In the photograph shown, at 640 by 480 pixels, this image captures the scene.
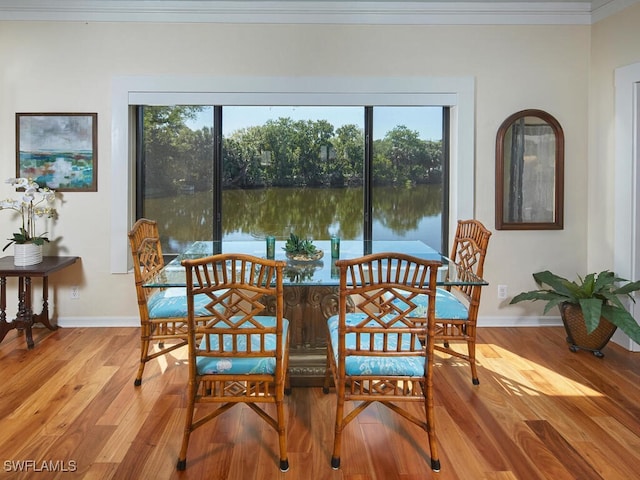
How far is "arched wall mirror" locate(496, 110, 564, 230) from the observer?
4121 mm

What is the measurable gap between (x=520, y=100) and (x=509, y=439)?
2894mm

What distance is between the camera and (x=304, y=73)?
4.05 meters

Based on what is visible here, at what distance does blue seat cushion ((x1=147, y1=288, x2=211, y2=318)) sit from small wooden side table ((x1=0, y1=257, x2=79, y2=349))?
1069 mm

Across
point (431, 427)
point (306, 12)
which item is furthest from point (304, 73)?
point (431, 427)

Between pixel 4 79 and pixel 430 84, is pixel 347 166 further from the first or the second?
pixel 4 79

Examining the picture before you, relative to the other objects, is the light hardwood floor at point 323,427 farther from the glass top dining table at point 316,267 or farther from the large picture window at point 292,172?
the large picture window at point 292,172

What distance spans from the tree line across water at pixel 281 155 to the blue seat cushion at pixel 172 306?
4.76 ft

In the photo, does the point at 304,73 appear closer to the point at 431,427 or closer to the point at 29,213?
the point at 29,213

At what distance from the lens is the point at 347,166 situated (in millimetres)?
4355

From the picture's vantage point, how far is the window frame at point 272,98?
4.01 m

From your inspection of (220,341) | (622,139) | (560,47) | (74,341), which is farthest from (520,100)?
(74,341)

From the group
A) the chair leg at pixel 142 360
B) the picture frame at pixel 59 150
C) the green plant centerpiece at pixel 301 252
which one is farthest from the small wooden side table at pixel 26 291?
the green plant centerpiece at pixel 301 252

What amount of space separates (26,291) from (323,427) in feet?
8.71
